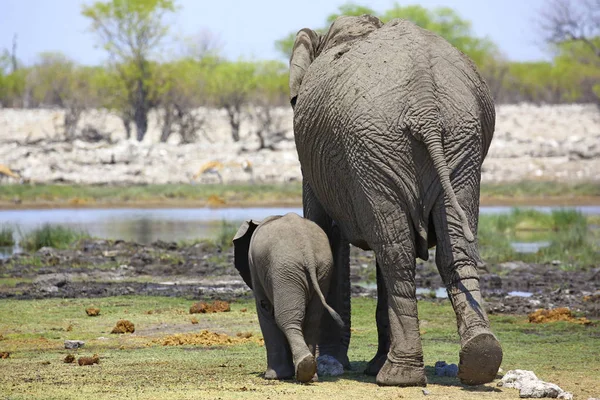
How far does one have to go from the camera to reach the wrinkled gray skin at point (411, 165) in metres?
7.18

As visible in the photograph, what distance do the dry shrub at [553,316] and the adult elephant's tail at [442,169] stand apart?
13.9ft

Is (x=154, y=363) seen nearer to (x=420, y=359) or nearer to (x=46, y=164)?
(x=420, y=359)

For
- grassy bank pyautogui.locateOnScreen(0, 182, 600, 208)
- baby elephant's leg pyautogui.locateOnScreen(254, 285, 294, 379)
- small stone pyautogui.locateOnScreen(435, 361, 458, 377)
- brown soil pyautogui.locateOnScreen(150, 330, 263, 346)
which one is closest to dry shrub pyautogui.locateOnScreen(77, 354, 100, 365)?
brown soil pyautogui.locateOnScreen(150, 330, 263, 346)

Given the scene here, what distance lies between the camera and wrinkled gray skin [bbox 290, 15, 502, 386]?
7176 mm

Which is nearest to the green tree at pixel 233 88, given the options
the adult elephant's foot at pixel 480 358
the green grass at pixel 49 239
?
the green grass at pixel 49 239

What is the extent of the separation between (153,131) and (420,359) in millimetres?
59078

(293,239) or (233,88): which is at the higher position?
(233,88)

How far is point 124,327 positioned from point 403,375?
3844 mm

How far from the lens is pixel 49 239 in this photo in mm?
21062

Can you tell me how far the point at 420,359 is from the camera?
7.41 meters

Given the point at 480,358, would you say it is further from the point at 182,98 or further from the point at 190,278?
the point at 182,98

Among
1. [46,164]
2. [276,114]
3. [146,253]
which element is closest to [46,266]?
[146,253]

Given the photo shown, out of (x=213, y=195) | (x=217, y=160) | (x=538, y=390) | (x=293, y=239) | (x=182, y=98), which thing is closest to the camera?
(x=538, y=390)

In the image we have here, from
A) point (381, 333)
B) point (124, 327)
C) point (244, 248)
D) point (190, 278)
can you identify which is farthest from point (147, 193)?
point (381, 333)
